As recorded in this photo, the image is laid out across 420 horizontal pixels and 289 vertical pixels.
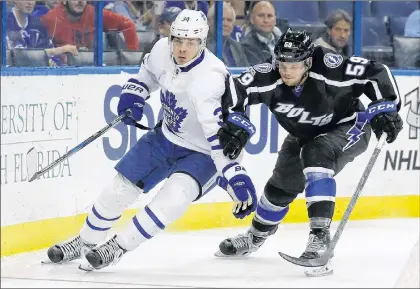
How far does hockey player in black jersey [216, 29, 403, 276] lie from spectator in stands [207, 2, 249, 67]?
1626 millimetres

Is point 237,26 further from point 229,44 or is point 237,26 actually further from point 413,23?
point 413,23

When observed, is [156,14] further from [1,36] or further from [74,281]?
[74,281]

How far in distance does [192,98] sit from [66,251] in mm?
956

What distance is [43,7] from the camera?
6496 mm

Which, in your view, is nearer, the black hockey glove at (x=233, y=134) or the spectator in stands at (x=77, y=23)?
the black hockey glove at (x=233, y=134)

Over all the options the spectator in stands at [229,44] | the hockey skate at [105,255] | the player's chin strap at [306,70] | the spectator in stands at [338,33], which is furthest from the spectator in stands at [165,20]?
the hockey skate at [105,255]

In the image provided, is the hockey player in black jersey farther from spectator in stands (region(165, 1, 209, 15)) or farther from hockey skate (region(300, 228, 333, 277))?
spectator in stands (region(165, 1, 209, 15))

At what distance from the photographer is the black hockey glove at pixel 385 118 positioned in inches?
211

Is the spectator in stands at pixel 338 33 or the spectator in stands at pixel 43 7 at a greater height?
the spectator in stands at pixel 43 7

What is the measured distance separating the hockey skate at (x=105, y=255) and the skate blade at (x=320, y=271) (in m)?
0.82

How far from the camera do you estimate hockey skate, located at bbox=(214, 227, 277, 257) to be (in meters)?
6.01

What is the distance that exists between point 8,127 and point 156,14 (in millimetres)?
1670

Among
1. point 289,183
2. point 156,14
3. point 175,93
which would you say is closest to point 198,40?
point 175,93

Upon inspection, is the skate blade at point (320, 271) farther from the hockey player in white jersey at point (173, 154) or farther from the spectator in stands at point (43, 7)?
the spectator in stands at point (43, 7)
